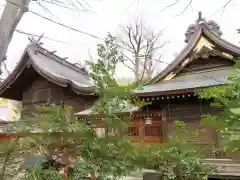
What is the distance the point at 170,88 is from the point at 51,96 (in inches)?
240

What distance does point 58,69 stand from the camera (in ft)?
50.7

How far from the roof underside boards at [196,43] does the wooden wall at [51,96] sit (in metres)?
3.35

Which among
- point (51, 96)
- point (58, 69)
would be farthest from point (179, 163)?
point (58, 69)

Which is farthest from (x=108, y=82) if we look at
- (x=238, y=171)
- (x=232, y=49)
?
(x=232, y=49)

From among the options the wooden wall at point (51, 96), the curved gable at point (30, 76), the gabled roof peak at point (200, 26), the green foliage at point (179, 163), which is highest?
the gabled roof peak at point (200, 26)

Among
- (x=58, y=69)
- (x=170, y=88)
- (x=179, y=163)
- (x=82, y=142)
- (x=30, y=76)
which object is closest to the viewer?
(x=82, y=142)

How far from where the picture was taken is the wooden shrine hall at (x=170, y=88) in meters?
8.61

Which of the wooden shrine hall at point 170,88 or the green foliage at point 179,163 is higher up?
the wooden shrine hall at point 170,88

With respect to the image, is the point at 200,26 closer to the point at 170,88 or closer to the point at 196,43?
the point at 196,43

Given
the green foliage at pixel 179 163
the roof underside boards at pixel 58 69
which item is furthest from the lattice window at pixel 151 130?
the green foliage at pixel 179 163

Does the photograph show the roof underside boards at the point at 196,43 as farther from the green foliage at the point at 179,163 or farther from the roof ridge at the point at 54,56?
the green foliage at the point at 179,163

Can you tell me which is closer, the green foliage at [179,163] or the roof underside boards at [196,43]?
the green foliage at [179,163]

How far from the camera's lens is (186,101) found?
9633 mm

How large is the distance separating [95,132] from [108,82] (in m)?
0.67
